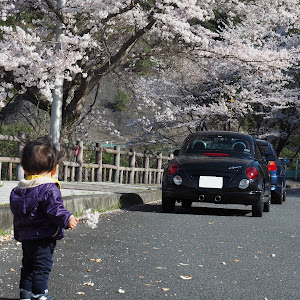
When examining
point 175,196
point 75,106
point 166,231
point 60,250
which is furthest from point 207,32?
point 60,250

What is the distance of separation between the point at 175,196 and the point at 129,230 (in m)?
2.50

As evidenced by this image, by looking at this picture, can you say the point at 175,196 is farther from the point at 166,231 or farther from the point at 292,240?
A: the point at 292,240

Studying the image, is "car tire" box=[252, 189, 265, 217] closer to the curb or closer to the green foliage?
the curb

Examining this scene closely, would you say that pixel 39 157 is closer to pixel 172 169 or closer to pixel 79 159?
pixel 172 169

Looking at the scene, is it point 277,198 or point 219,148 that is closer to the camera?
point 219,148

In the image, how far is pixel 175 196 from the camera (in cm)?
1051

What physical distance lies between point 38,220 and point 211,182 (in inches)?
257

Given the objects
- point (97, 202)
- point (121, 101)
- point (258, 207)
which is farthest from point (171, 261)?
point (121, 101)

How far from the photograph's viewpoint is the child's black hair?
13.5ft

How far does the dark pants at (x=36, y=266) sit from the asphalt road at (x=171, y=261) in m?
0.35

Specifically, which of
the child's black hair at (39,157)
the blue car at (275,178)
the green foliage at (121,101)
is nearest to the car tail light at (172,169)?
the blue car at (275,178)

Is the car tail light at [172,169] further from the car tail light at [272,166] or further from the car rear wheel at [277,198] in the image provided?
the car rear wheel at [277,198]

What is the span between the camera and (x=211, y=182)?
10305 millimetres

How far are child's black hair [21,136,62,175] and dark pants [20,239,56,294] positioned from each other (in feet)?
1.51
